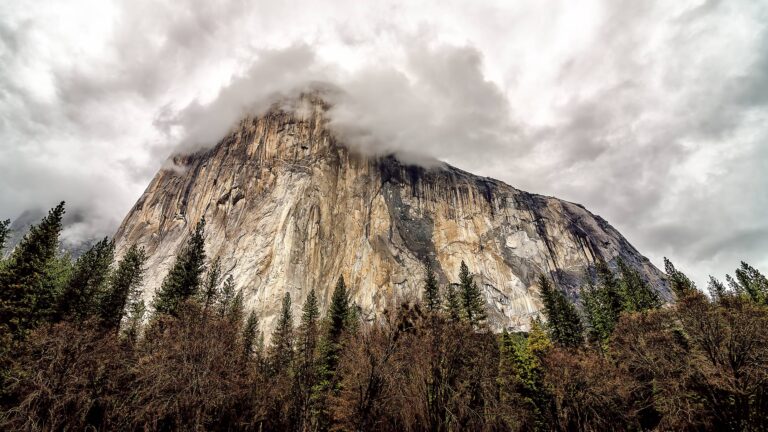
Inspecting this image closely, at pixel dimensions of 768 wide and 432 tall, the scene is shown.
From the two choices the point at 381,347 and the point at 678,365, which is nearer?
the point at 381,347

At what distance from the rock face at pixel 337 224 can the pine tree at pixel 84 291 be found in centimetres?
4426

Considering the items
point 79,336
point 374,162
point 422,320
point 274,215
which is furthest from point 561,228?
point 79,336

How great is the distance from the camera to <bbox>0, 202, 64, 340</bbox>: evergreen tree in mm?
24719

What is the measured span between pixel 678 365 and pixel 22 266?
138 ft

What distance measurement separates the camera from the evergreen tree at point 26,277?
973 inches

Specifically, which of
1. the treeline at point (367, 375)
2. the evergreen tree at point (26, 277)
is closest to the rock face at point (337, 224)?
the evergreen tree at point (26, 277)

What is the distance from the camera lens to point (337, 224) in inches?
4395

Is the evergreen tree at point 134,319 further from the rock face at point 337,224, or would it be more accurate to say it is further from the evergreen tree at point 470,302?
the rock face at point 337,224

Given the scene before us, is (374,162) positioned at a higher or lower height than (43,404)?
higher

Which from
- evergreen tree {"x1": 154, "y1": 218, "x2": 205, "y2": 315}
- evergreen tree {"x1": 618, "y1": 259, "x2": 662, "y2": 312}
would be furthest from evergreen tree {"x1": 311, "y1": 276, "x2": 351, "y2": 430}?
evergreen tree {"x1": 618, "y1": 259, "x2": 662, "y2": 312}

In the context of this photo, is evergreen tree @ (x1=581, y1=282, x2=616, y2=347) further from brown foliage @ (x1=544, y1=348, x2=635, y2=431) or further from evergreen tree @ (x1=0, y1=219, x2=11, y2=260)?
evergreen tree @ (x1=0, y1=219, x2=11, y2=260)

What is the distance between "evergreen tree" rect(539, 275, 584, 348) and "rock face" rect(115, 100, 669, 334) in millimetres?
51502

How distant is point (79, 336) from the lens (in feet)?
50.1

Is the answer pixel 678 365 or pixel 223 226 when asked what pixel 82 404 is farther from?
pixel 223 226
